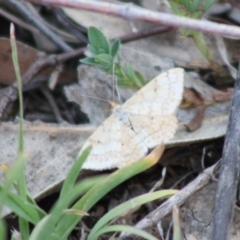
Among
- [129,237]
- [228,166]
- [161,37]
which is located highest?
[161,37]

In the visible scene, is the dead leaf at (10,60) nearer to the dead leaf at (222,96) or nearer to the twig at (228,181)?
the dead leaf at (222,96)

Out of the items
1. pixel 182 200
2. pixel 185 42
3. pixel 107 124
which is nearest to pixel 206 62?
pixel 185 42

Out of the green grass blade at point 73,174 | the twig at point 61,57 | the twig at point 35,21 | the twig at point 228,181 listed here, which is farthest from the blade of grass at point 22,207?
the twig at point 35,21

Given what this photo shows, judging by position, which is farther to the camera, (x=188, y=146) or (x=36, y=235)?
(x=188, y=146)

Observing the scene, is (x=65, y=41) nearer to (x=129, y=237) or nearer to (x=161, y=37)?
(x=161, y=37)

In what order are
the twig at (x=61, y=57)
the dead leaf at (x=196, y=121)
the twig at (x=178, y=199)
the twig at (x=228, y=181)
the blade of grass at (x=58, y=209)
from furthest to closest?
the twig at (x=61, y=57) → the dead leaf at (x=196, y=121) → the twig at (x=178, y=199) → the twig at (x=228, y=181) → the blade of grass at (x=58, y=209)

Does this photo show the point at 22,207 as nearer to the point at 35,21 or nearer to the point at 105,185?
the point at 105,185

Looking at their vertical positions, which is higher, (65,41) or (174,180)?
(65,41)

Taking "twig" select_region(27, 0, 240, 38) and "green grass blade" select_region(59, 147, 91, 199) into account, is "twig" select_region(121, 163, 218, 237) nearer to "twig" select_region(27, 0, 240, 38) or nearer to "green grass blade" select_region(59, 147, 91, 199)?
"green grass blade" select_region(59, 147, 91, 199)

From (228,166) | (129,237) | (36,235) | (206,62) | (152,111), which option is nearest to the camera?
(36,235)
